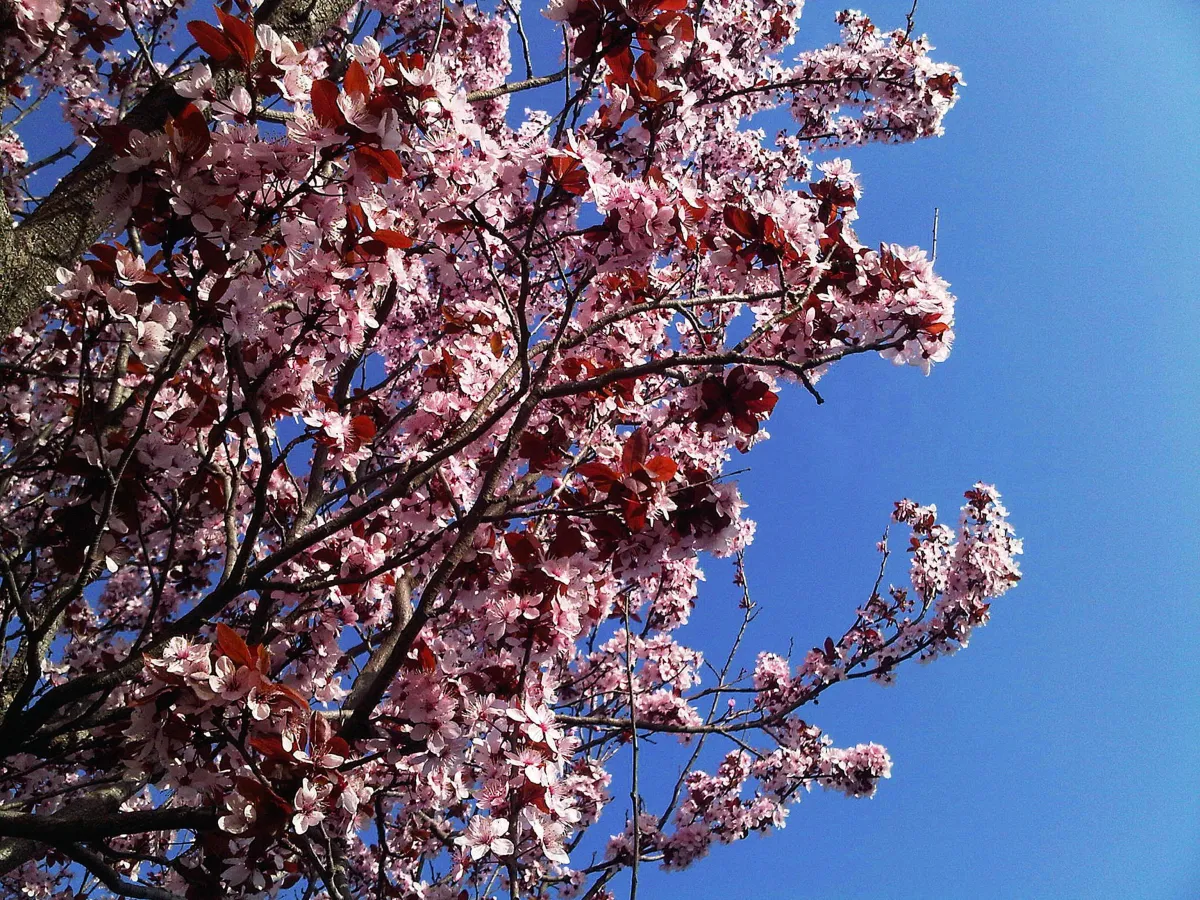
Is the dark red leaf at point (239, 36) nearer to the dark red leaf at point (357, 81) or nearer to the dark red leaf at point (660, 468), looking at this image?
the dark red leaf at point (357, 81)

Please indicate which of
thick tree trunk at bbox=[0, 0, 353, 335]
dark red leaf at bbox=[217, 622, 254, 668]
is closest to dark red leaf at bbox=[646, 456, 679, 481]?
dark red leaf at bbox=[217, 622, 254, 668]

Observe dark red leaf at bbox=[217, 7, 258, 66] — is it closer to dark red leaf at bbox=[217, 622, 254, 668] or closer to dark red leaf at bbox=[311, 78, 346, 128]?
dark red leaf at bbox=[311, 78, 346, 128]

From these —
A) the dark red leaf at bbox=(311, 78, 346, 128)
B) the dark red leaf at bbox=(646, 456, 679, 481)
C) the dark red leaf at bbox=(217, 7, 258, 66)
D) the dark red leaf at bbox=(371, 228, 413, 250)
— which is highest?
the dark red leaf at bbox=(217, 7, 258, 66)

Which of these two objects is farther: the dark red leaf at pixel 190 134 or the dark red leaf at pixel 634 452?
the dark red leaf at pixel 634 452

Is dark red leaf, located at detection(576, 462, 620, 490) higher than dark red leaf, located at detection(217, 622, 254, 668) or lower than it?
higher

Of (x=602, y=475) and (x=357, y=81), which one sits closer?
(x=357, y=81)

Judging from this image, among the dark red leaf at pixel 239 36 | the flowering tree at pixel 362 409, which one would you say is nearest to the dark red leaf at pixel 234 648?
the flowering tree at pixel 362 409

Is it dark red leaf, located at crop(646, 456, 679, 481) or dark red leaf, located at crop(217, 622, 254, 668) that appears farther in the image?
dark red leaf, located at crop(646, 456, 679, 481)

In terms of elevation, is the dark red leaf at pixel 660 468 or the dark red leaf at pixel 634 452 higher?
the dark red leaf at pixel 634 452

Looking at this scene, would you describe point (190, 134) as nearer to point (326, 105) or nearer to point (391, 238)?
point (326, 105)

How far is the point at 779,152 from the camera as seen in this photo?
6520 millimetres

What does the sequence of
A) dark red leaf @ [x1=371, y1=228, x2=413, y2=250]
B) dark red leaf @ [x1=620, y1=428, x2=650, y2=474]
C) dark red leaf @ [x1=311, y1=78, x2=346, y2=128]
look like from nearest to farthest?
dark red leaf @ [x1=311, y1=78, x2=346, y2=128] < dark red leaf @ [x1=371, y1=228, x2=413, y2=250] < dark red leaf @ [x1=620, y1=428, x2=650, y2=474]

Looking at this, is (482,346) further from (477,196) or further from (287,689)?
(287,689)

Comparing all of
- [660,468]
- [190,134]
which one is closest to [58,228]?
[190,134]
